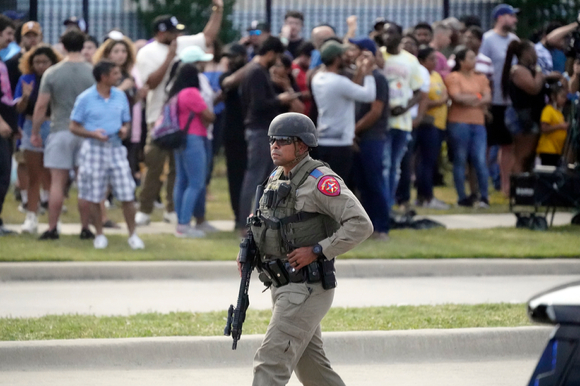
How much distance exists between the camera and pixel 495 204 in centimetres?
1364

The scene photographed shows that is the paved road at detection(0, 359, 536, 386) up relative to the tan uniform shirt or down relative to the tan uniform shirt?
down

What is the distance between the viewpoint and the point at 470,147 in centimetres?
1314

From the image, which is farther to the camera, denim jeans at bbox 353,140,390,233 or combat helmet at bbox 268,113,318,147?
denim jeans at bbox 353,140,390,233

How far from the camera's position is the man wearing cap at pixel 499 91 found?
13922mm

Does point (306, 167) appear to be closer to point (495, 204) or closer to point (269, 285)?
point (269, 285)

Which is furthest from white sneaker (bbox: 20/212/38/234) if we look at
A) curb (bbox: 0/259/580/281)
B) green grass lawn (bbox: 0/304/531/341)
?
green grass lawn (bbox: 0/304/531/341)

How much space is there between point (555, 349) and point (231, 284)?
6208 mm

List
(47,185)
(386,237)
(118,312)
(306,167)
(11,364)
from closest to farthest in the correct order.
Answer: (306,167), (11,364), (118,312), (386,237), (47,185)

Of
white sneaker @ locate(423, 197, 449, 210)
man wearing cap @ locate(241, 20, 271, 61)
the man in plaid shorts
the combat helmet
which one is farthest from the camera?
white sneaker @ locate(423, 197, 449, 210)

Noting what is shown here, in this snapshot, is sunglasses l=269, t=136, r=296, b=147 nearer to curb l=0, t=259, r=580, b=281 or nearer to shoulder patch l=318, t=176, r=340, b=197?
shoulder patch l=318, t=176, r=340, b=197

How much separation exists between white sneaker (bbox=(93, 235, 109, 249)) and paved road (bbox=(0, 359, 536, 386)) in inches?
150

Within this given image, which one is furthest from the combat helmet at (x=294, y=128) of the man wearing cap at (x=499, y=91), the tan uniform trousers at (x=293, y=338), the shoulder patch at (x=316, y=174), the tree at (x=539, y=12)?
the tree at (x=539, y=12)

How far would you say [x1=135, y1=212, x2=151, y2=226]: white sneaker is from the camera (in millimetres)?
11641

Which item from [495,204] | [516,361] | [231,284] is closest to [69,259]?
[231,284]
